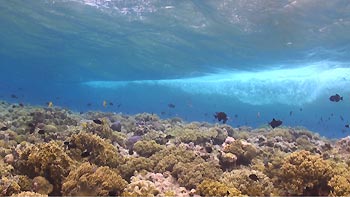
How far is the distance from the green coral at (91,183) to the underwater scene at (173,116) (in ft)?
0.09

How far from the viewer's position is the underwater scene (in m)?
6.73

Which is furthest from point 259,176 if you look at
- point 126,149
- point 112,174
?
point 126,149

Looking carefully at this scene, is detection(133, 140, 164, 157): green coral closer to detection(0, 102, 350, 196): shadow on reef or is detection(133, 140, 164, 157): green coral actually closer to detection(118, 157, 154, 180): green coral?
detection(0, 102, 350, 196): shadow on reef

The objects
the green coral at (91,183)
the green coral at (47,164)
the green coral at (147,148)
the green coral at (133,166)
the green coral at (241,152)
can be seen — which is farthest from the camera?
the green coral at (147,148)

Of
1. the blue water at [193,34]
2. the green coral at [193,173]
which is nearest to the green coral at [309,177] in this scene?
the green coral at [193,173]

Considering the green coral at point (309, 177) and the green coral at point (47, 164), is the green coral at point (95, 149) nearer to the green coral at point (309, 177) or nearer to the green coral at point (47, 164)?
the green coral at point (47, 164)

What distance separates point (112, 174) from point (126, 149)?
5000mm

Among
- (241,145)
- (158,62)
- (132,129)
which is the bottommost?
(132,129)

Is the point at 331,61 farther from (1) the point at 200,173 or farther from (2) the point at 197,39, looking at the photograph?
(1) the point at 200,173

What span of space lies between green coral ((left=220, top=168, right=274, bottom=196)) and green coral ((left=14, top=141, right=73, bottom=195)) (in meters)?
3.65

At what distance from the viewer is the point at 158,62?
129 feet

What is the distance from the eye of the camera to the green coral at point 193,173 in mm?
7602

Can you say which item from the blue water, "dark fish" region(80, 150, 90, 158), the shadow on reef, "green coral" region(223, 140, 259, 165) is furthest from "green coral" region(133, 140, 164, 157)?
the blue water

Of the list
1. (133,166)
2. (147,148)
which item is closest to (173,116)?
(147,148)
